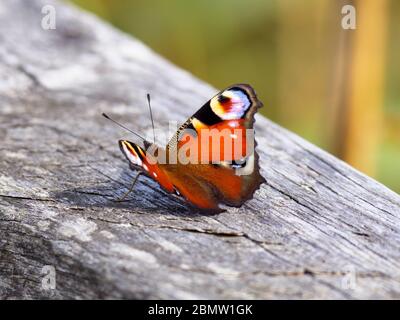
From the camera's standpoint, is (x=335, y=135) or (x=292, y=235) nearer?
(x=292, y=235)

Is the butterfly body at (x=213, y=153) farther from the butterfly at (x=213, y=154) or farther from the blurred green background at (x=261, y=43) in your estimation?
the blurred green background at (x=261, y=43)

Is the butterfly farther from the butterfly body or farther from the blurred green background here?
the blurred green background

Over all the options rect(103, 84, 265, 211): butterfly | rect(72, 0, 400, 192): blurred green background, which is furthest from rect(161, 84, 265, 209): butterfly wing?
rect(72, 0, 400, 192): blurred green background

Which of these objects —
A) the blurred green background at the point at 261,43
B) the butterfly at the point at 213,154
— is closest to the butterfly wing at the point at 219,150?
the butterfly at the point at 213,154

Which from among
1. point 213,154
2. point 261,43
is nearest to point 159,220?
point 213,154
